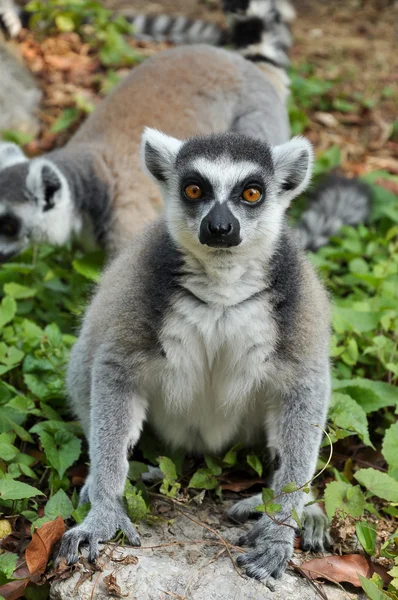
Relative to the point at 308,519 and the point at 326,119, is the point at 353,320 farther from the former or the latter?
the point at 326,119

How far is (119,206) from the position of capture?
20.3 feet

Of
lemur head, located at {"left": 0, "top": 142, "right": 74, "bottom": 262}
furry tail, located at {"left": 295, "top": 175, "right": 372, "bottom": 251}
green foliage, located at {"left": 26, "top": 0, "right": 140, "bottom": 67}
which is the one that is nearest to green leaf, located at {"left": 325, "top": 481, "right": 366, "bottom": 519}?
furry tail, located at {"left": 295, "top": 175, "right": 372, "bottom": 251}

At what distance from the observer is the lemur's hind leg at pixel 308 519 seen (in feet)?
11.3

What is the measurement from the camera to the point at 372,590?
3012mm

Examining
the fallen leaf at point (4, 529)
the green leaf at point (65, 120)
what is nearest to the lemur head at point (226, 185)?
the fallen leaf at point (4, 529)

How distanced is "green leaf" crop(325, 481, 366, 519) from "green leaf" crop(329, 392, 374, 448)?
→ 333 millimetres

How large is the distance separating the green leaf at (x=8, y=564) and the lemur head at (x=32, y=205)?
3.09 metres

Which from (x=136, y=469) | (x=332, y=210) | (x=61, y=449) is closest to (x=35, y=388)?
(x=61, y=449)

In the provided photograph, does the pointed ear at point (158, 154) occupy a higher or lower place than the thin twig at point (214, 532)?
higher

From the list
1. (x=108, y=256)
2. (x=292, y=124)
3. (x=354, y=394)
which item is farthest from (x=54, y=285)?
(x=292, y=124)

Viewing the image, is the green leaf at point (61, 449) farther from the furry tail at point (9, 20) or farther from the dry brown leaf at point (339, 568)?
the furry tail at point (9, 20)

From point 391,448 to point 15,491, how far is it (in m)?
1.75

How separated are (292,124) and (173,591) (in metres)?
5.89

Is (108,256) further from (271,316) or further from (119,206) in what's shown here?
(271,316)
